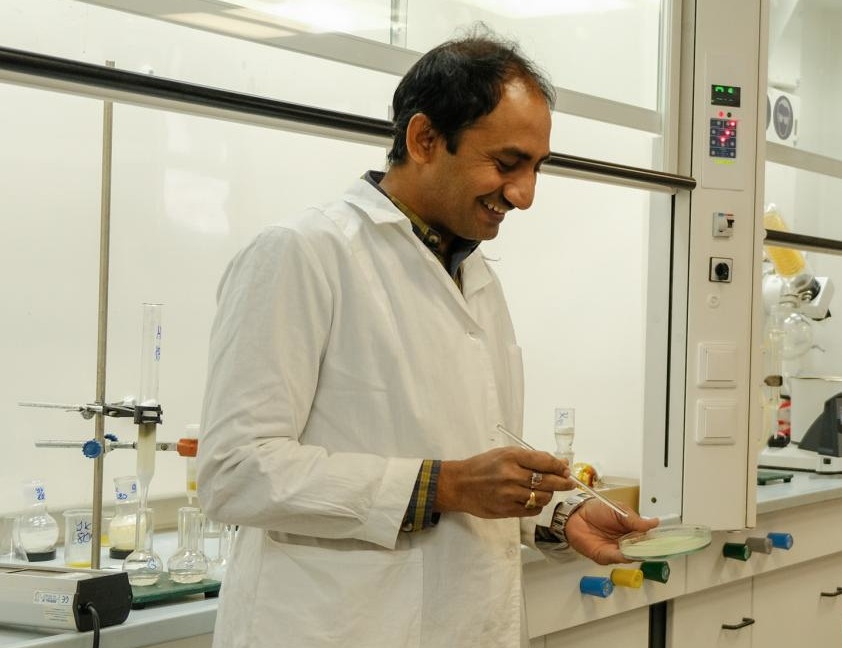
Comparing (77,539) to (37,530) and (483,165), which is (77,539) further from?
(483,165)

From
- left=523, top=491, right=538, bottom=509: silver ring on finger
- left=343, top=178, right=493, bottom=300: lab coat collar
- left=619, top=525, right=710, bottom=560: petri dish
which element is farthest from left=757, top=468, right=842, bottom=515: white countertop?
left=523, top=491, right=538, bottom=509: silver ring on finger

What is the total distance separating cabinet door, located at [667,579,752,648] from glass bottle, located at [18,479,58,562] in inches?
56.9

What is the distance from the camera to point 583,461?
9.27 feet

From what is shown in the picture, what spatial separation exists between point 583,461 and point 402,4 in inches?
53.5

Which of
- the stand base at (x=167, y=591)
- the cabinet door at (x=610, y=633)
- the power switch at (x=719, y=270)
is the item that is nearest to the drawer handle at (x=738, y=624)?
the cabinet door at (x=610, y=633)

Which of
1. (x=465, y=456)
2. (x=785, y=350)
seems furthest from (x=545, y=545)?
(x=785, y=350)

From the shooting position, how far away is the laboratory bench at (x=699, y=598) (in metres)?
1.47

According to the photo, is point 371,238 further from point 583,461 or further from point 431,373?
point 583,461

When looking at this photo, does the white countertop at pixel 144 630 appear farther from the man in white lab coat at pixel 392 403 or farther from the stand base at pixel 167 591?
the man in white lab coat at pixel 392 403

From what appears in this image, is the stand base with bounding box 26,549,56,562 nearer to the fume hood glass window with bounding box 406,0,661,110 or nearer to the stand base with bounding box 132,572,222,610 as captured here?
the stand base with bounding box 132,572,222,610

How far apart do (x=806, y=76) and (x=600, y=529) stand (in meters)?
2.56

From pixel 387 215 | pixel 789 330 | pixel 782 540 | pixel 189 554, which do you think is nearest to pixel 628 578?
pixel 782 540

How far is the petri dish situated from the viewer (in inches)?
55.1

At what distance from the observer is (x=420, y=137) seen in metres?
1.35
